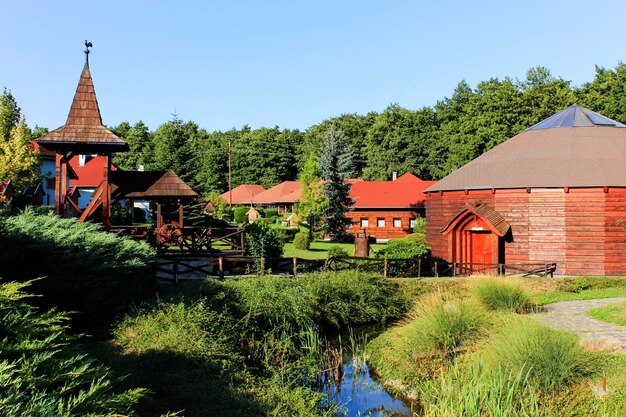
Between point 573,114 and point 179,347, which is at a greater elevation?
point 573,114

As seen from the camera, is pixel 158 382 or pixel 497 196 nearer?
pixel 158 382

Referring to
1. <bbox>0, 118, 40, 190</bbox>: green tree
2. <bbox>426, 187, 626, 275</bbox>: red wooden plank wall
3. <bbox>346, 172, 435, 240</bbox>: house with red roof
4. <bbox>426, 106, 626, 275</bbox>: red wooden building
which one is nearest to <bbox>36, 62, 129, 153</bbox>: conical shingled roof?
<bbox>0, 118, 40, 190</bbox>: green tree

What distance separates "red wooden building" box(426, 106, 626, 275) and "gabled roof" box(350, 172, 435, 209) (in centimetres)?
1804

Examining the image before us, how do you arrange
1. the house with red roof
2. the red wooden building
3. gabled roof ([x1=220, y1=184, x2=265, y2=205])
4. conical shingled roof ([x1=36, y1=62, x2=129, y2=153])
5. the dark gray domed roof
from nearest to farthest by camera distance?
conical shingled roof ([x1=36, y1=62, x2=129, y2=153])
the red wooden building
the dark gray domed roof
the house with red roof
gabled roof ([x1=220, y1=184, x2=265, y2=205])

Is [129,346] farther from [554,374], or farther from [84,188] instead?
[84,188]

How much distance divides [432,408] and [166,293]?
7.55 meters

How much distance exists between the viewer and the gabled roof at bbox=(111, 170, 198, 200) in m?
24.0

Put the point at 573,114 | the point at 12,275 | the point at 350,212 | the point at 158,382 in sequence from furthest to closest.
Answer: the point at 350,212 < the point at 573,114 < the point at 12,275 < the point at 158,382

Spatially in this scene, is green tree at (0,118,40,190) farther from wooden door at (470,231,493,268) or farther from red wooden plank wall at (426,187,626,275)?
red wooden plank wall at (426,187,626,275)

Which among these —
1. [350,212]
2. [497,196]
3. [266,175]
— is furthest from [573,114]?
[266,175]

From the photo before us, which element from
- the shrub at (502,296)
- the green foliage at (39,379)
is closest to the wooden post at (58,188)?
the green foliage at (39,379)

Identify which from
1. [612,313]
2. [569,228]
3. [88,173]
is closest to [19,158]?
[88,173]

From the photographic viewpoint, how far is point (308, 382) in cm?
1091

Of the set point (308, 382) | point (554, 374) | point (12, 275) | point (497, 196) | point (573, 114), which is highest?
point (573, 114)
